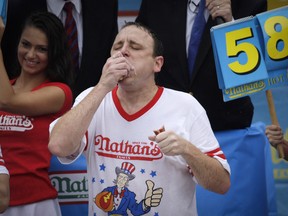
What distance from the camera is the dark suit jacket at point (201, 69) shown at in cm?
388

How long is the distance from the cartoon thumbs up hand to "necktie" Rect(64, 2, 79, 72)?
1391 mm

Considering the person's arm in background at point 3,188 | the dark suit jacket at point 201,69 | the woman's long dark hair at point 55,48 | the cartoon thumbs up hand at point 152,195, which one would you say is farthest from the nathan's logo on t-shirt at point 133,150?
the dark suit jacket at point 201,69

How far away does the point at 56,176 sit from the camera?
3818 mm

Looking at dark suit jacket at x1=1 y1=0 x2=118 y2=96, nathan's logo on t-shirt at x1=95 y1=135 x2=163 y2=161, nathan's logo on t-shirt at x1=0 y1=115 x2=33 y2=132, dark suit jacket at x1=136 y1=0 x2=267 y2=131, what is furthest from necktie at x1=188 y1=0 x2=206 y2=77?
nathan's logo on t-shirt at x1=95 y1=135 x2=163 y2=161

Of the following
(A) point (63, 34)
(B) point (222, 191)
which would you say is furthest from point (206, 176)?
(A) point (63, 34)

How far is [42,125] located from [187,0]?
3.74 ft

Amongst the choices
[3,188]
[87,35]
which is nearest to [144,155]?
[3,188]

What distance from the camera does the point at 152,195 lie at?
2889 millimetres

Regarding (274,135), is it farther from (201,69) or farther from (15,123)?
(15,123)

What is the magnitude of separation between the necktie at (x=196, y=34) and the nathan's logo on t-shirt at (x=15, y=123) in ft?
3.23

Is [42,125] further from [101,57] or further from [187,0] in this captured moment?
[187,0]

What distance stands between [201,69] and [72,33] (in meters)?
0.80

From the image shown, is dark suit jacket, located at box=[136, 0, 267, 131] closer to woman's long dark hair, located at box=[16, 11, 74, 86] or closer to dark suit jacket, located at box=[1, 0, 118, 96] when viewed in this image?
dark suit jacket, located at box=[1, 0, 118, 96]

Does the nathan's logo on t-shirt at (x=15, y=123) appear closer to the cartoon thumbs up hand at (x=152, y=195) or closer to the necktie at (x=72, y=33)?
the necktie at (x=72, y=33)
